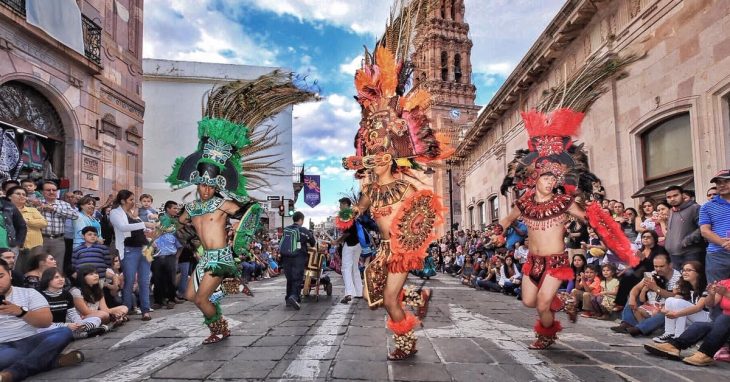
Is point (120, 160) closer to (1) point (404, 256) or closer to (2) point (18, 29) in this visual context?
(2) point (18, 29)

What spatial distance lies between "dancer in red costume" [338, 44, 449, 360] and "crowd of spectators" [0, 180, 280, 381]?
6.70 feet

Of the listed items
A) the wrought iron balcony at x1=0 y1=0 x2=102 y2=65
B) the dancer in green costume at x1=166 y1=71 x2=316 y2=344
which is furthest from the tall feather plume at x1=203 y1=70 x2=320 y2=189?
the wrought iron balcony at x1=0 y1=0 x2=102 y2=65

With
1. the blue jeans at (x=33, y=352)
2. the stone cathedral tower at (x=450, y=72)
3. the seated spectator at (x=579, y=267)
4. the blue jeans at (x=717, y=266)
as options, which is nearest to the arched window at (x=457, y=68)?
the stone cathedral tower at (x=450, y=72)

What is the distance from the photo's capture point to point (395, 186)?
14.9ft

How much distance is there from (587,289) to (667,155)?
14.6 ft

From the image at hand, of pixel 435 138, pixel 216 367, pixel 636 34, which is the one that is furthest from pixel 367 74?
pixel 636 34

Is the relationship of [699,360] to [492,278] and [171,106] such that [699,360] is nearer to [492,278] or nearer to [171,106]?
[492,278]

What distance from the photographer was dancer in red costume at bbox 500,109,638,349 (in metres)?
4.80

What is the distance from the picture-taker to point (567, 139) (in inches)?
213

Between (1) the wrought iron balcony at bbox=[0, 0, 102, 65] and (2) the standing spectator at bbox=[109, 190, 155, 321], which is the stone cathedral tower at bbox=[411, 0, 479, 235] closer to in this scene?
(1) the wrought iron balcony at bbox=[0, 0, 102, 65]

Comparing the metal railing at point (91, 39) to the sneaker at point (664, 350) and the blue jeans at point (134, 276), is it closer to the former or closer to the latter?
the blue jeans at point (134, 276)

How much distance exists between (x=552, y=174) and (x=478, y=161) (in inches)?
931

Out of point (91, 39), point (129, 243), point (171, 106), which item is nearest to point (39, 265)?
point (129, 243)

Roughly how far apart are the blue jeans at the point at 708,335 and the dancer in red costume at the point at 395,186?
2.65 metres
